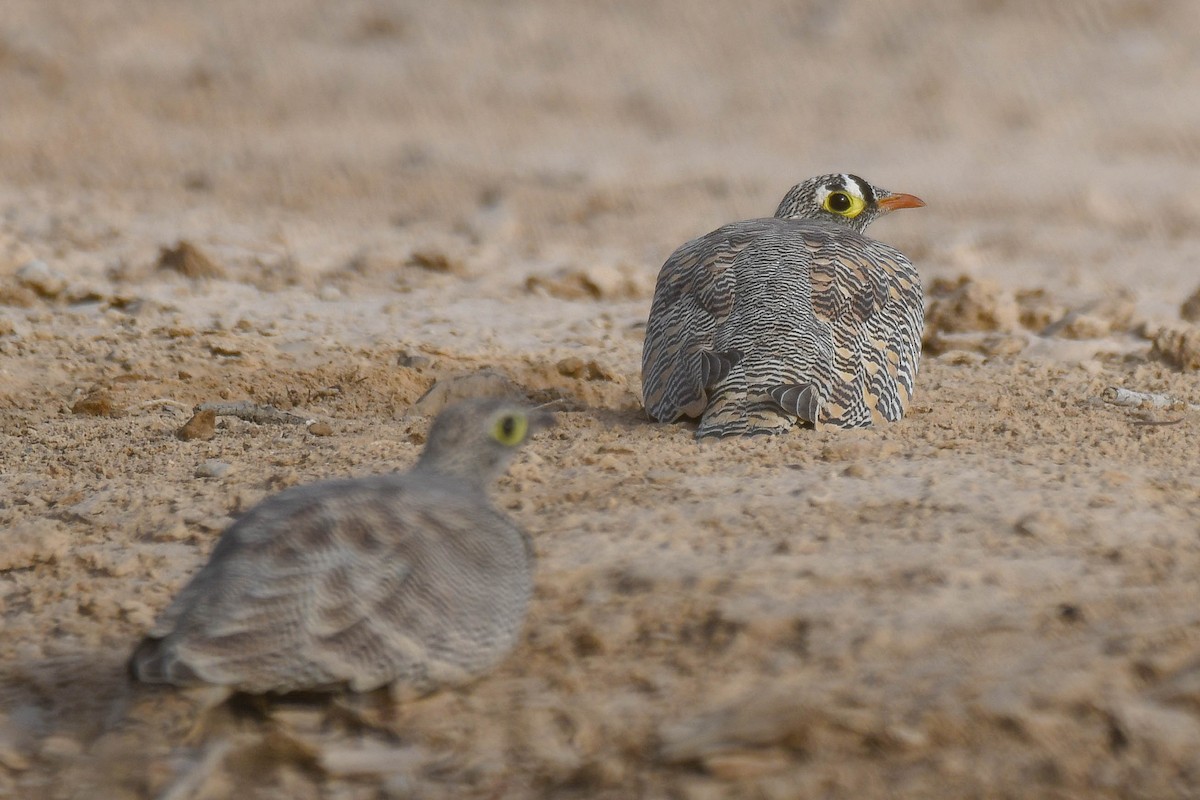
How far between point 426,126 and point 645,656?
9.68 m

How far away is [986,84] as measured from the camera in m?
12.9

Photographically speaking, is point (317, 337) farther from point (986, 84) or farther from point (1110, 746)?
point (986, 84)

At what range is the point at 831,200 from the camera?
7.92 metres

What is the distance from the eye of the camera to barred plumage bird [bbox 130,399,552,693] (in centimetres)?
342

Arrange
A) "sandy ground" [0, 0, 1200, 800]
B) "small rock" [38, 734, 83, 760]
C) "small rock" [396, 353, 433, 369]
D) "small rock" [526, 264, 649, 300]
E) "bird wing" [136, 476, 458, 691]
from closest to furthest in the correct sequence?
"bird wing" [136, 476, 458, 691] < "sandy ground" [0, 0, 1200, 800] < "small rock" [38, 734, 83, 760] < "small rock" [396, 353, 433, 369] < "small rock" [526, 264, 649, 300]

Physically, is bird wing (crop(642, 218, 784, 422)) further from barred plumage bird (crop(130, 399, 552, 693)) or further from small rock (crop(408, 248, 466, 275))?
small rock (crop(408, 248, 466, 275))

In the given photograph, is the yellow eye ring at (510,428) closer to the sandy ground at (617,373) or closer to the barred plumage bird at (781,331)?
the sandy ground at (617,373)

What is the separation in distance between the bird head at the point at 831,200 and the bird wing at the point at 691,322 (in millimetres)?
816

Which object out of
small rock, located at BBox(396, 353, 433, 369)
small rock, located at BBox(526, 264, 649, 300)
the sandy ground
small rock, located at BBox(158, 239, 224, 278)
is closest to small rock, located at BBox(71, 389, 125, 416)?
the sandy ground

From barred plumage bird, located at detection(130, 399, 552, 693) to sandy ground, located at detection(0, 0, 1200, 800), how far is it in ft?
0.58

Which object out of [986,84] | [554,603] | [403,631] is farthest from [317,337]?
[986,84]

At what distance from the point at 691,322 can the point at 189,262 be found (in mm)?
4251

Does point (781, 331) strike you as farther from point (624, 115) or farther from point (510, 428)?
point (624, 115)

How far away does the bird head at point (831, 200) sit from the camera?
7902 mm
